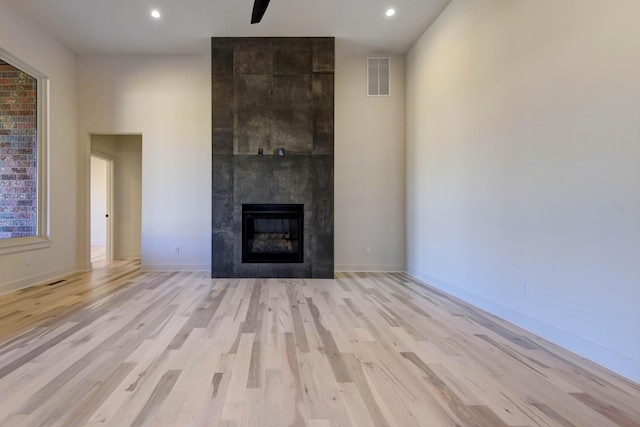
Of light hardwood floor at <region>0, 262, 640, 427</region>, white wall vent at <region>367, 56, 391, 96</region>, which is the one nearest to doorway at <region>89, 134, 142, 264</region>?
light hardwood floor at <region>0, 262, 640, 427</region>

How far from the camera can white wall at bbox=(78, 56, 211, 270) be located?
4.96m

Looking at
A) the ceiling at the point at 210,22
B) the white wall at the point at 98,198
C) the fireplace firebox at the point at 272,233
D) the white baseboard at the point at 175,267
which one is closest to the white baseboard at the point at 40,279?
the white baseboard at the point at 175,267

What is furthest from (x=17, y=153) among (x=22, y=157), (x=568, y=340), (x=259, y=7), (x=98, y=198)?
(x=568, y=340)

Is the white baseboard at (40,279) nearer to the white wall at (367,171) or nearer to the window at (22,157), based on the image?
the window at (22,157)

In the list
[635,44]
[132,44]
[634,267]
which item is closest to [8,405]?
[634,267]

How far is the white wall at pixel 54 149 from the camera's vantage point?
3.67 m

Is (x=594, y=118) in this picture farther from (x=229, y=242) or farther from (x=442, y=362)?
(x=229, y=242)

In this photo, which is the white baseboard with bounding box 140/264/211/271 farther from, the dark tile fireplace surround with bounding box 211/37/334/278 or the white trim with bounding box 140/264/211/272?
the dark tile fireplace surround with bounding box 211/37/334/278

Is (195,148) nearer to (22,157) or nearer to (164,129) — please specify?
(164,129)

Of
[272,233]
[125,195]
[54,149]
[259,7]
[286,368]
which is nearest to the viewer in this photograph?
[286,368]

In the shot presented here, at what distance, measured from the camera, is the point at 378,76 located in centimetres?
504

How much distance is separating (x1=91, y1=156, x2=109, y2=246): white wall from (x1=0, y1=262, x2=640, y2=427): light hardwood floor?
226 inches

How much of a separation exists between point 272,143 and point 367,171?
168 cm

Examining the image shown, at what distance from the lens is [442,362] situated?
1.95 metres
